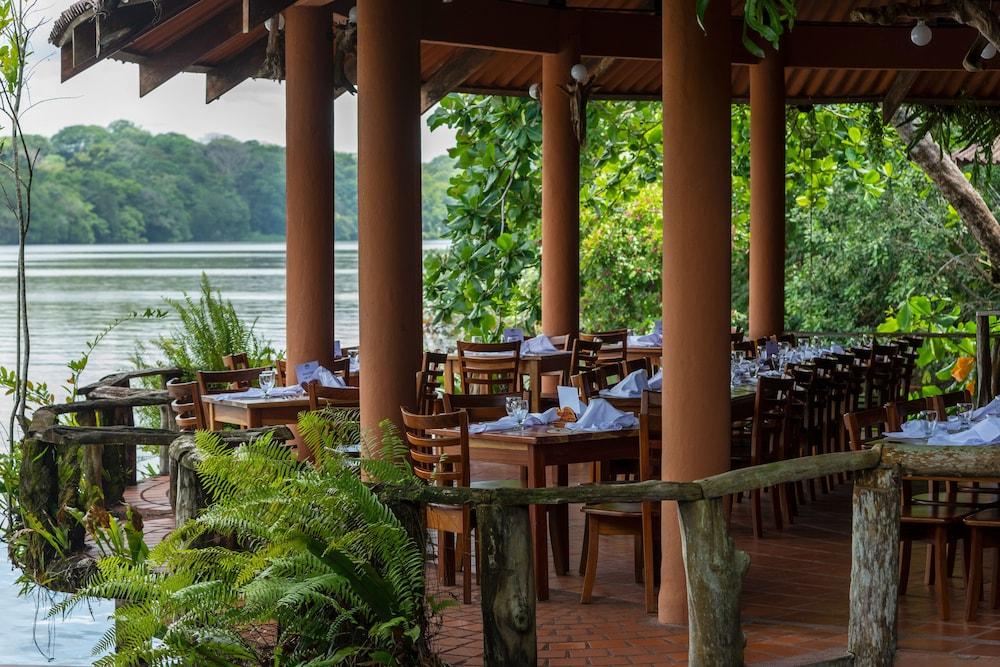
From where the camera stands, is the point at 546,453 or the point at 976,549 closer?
the point at 976,549

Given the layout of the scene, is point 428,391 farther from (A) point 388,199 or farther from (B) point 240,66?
(B) point 240,66

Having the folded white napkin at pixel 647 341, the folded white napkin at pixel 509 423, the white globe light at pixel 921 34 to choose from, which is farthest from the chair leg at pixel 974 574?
the folded white napkin at pixel 647 341

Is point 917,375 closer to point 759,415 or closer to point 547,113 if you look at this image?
point 547,113

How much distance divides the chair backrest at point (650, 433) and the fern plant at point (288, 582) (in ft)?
5.25

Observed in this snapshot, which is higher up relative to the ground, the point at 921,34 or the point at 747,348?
the point at 921,34

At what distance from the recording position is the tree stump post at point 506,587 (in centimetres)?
431

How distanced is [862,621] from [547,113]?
295 inches

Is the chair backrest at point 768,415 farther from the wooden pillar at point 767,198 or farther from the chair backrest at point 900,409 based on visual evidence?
the wooden pillar at point 767,198

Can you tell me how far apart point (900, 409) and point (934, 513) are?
2.95 ft

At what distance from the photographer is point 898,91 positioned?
1206 centimetres

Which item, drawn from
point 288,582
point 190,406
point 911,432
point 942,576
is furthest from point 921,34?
point 288,582

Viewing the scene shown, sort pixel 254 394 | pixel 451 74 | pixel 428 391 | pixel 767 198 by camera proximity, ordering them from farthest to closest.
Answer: pixel 767 198 < pixel 451 74 < pixel 428 391 < pixel 254 394

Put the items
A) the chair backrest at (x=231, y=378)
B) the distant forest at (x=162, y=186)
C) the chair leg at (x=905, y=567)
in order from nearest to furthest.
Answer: the chair leg at (x=905, y=567) → the chair backrest at (x=231, y=378) → the distant forest at (x=162, y=186)

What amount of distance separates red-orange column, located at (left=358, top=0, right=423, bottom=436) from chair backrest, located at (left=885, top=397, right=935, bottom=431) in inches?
99.7
